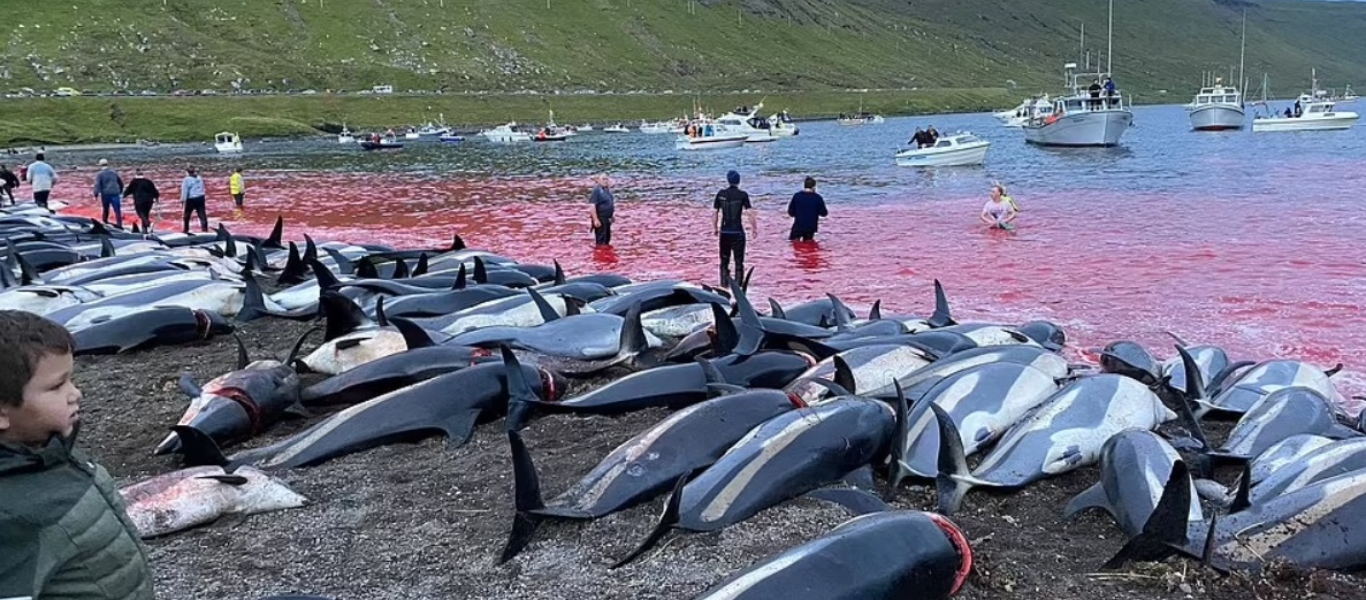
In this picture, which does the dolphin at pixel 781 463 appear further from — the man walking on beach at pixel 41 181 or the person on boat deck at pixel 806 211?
the man walking on beach at pixel 41 181

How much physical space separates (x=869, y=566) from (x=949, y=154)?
5171cm

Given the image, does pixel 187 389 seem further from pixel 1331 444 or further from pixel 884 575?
pixel 1331 444

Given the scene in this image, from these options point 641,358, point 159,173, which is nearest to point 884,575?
point 641,358

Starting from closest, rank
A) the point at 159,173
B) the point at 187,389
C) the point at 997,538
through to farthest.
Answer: the point at 997,538 → the point at 187,389 → the point at 159,173

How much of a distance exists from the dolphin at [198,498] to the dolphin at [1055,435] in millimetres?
4487

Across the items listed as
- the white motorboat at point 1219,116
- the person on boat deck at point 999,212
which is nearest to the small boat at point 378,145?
the person on boat deck at point 999,212

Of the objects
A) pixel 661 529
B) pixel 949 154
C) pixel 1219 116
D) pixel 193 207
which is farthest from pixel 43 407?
pixel 1219 116

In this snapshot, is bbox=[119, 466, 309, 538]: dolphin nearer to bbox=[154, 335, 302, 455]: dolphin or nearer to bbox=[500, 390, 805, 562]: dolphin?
bbox=[154, 335, 302, 455]: dolphin

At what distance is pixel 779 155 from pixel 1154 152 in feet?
82.5

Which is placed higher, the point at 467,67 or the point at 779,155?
the point at 467,67

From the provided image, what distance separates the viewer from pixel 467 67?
155250 mm

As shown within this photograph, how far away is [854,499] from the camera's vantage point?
6.46 m

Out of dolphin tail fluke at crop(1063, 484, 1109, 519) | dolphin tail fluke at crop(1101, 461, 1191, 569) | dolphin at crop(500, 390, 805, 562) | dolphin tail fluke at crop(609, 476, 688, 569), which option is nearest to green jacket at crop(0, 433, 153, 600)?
dolphin at crop(500, 390, 805, 562)

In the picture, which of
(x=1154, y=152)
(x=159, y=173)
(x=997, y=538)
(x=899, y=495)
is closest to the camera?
(x=997, y=538)
